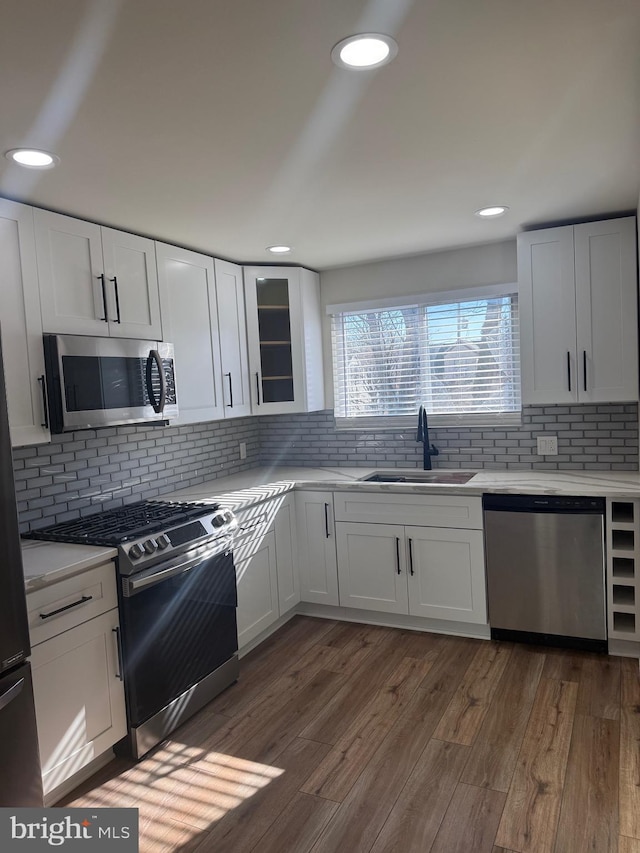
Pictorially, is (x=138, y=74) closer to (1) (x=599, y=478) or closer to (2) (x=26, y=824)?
(2) (x=26, y=824)

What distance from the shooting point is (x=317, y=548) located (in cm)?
384

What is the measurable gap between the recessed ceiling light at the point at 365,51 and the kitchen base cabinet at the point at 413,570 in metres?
2.47

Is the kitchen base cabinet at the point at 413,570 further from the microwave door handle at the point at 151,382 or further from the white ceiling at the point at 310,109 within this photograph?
the white ceiling at the point at 310,109

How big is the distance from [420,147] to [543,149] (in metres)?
0.48

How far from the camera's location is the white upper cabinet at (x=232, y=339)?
376 cm

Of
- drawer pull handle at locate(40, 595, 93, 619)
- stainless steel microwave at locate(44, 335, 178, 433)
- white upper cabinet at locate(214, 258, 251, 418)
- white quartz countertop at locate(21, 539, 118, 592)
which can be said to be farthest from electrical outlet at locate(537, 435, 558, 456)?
drawer pull handle at locate(40, 595, 93, 619)

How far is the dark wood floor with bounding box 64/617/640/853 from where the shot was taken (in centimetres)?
201

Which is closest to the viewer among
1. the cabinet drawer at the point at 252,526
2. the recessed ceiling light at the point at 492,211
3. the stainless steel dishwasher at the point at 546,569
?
the recessed ceiling light at the point at 492,211

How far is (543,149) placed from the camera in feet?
7.50

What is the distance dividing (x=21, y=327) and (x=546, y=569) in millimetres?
2792

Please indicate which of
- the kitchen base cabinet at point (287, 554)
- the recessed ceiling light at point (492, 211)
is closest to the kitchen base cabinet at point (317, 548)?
the kitchen base cabinet at point (287, 554)

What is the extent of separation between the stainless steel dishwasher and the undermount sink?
18.2 inches

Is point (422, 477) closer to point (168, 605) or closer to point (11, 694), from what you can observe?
point (168, 605)

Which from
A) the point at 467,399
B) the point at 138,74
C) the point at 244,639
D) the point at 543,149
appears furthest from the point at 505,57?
the point at 244,639
